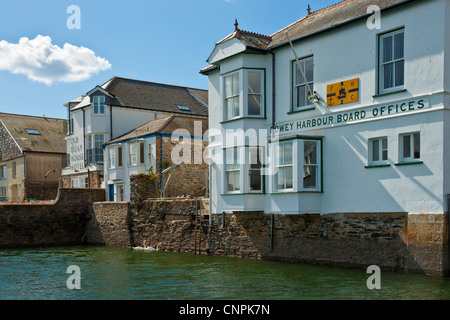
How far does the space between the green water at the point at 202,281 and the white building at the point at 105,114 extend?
58.4 ft

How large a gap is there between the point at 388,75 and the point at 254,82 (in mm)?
5269

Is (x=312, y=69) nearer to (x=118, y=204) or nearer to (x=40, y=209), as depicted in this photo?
(x=118, y=204)

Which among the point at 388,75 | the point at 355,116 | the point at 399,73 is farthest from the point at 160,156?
the point at 399,73

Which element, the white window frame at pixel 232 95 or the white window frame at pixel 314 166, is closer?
the white window frame at pixel 314 166

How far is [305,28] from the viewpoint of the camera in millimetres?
18641

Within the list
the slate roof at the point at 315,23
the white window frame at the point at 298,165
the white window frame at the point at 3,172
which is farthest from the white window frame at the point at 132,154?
the white window frame at the point at 3,172

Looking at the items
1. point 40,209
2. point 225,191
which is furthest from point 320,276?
point 40,209

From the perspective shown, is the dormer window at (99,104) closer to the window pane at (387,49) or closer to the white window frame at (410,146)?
the window pane at (387,49)

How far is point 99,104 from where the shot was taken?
38031 millimetres

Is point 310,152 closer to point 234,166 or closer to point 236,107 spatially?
point 234,166

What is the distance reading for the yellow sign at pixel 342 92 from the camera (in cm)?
1622

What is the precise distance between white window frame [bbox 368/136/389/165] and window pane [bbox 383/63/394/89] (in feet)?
5.05

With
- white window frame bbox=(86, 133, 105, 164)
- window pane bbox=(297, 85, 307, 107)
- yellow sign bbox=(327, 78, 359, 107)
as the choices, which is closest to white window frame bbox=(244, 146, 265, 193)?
window pane bbox=(297, 85, 307, 107)
